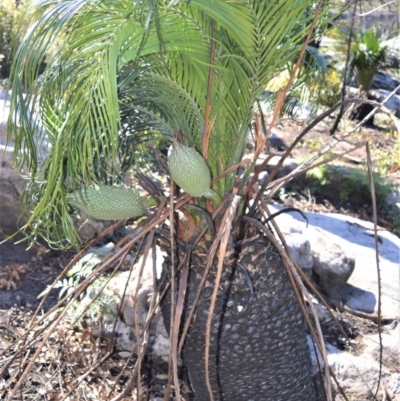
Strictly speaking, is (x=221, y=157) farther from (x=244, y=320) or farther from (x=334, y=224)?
(x=334, y=224)

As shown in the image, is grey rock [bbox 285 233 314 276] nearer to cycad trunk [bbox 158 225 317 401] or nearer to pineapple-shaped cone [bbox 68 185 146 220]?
cycad trunk [bbox 158 225 317 401]

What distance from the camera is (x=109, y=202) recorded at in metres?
1.91

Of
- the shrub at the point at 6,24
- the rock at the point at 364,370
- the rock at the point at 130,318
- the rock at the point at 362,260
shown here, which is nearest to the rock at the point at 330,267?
the rock at the point at 362,260

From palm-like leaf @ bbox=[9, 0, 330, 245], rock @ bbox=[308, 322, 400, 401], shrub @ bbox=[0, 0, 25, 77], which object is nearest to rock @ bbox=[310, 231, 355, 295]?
rock @ bbox=[308, 322, 400, 401]

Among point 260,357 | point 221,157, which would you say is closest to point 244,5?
point 221,157

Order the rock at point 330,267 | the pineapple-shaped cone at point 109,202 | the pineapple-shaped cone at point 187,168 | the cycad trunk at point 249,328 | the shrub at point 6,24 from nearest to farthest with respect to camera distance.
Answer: the pineapple-shaped cone at point 187,168, the pineapple-shaped cone at point 109,202, the cycad trunk at point 249,328, the rock at point 330,267, the shrub at point 6,24

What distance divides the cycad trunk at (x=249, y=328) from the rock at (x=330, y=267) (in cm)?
158

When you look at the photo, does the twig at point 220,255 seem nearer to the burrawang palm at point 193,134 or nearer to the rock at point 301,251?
the burrawang palm at point 193,134

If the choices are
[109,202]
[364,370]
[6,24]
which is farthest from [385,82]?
[109,202]

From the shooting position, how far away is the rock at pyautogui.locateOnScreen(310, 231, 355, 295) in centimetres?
405

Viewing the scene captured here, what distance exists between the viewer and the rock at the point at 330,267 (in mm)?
4055

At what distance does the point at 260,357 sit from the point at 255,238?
52 centimetres

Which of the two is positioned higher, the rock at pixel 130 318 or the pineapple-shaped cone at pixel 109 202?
the pineapple-shaped cone at pixel 109 202

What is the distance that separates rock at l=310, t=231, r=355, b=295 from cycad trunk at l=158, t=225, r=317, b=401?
1.58m
